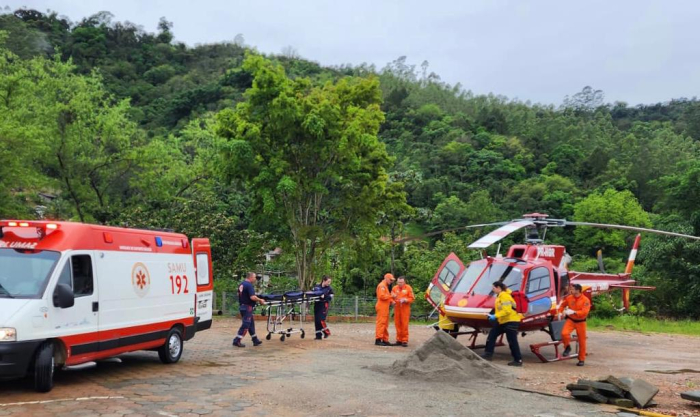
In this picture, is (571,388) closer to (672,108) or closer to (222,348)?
(222,348)

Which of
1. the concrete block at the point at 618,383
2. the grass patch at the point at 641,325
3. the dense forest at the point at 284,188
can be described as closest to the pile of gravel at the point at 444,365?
the concrete block at the point at 618,383

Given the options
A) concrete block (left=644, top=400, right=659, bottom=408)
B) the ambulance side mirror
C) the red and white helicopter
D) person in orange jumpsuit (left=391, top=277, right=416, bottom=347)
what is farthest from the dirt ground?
the ambulance side mirror

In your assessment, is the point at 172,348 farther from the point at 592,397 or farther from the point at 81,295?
the point at 592,397

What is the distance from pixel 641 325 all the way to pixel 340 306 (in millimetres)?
12002

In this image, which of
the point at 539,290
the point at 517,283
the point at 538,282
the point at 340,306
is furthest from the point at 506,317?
the point at 340,306

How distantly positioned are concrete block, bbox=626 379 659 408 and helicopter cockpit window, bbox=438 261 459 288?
23.0 feet

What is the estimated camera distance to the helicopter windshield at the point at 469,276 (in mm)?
14188

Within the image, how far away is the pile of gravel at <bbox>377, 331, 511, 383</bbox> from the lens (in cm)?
1064

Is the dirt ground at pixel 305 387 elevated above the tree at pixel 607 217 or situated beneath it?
situated beneath

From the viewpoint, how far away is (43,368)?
27.3 ft

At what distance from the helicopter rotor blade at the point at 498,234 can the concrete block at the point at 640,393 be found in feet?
12.8

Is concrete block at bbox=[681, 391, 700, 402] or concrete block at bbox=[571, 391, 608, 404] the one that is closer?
concrete block at bbox=[681, 391, 700, 402]

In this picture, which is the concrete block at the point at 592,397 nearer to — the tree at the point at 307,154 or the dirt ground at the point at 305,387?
the dirt ground at the point at 305,387

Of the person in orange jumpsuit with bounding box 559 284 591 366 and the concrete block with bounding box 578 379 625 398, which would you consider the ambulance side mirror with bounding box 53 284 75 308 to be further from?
the person in orange jumpsuit with bounding box 559 284 591 366
